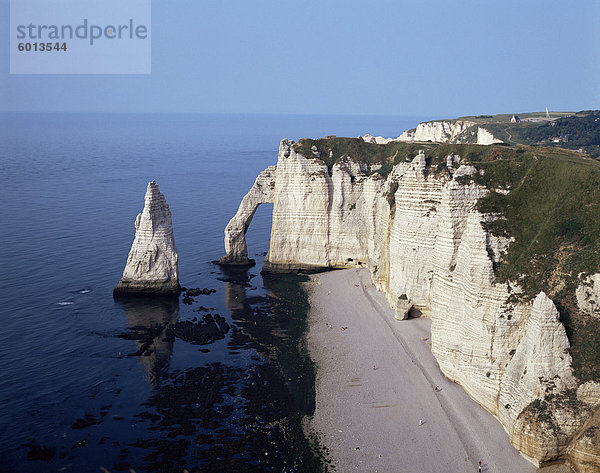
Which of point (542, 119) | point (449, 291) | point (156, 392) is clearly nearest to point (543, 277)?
point (449, 291)

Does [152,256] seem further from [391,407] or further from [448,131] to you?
[448,131]

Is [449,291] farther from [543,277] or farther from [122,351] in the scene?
[122,351]

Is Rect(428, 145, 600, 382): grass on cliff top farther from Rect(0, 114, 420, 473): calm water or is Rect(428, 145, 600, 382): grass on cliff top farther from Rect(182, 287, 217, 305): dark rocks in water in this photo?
Rect(182, 287, 217, 305): dark rocks in water

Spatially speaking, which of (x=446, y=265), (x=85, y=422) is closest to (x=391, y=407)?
(x=446, y=265)

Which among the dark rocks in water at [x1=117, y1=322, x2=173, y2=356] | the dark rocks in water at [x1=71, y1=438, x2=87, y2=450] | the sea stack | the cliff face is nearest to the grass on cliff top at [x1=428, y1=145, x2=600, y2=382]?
the dark rocks in water at [x1=71, y1=438, x2=87, y2=450]

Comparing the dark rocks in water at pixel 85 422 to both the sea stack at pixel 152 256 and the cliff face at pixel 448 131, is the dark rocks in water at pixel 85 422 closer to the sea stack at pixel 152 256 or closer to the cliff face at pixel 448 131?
the sea stack at pixel 152 256

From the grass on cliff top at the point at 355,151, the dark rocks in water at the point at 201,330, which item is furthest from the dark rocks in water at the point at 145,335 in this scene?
the grass on cliff top at the point at 355,151
